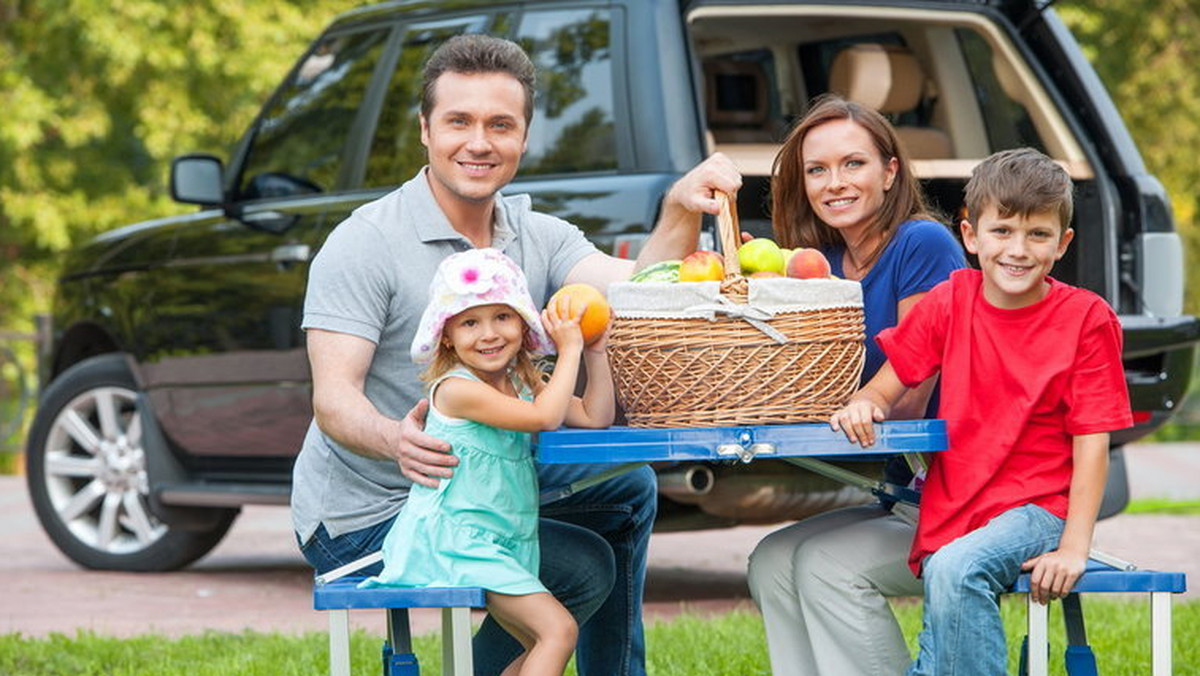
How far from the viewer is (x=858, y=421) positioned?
3379 millimetres

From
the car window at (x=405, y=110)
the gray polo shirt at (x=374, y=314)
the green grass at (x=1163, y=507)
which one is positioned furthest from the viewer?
the green grass at (x=1163, y=507)

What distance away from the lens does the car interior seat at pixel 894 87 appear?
266 inches

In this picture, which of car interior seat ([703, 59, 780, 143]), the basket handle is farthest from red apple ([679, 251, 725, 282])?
car interior seat ([703, 59, 780, 143])

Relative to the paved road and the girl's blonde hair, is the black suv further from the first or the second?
the girl's blonde hair

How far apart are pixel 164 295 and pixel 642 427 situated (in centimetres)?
414

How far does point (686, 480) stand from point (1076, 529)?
246cm

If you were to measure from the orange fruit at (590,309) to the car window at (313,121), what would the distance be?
325cm

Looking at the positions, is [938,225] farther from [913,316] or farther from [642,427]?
[642,427]

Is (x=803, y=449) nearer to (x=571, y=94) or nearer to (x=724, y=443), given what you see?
(x=724, y=443)

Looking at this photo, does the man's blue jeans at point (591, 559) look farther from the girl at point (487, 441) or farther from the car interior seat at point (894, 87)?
the car interior seat at point (894, 87)

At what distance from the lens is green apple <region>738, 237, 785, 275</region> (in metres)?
3.62

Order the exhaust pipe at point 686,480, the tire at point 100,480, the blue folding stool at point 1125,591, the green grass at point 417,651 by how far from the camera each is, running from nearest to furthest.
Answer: the blue folding stool at point 1125,591 → the green grass at point 417,651 → the exhaust pipe at point 686,480 → the tire at point 100,480

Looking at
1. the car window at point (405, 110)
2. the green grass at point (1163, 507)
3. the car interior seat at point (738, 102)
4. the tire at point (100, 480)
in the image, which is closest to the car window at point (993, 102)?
the car interior seat at point (738, 102)

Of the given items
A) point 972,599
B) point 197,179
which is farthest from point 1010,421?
point 197,179
